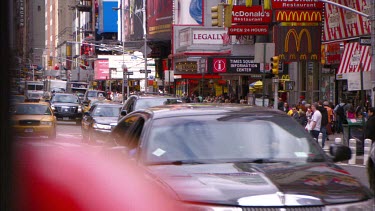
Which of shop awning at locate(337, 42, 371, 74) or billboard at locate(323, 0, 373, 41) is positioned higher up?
billboard at locate(323, 0, 373, 41)

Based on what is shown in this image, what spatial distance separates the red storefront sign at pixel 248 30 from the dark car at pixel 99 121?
49.9 feet

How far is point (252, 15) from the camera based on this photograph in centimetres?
4066

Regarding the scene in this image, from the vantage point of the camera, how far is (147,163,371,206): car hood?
17.9 feet

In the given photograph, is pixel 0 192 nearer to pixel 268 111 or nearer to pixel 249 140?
pixel 249 140

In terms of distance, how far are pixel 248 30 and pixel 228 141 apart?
35.9 m

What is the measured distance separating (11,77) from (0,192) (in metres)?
0.55

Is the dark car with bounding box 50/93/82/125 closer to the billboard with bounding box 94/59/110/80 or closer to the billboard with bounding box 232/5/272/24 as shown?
the billboard with bounding box 232/5/272/24

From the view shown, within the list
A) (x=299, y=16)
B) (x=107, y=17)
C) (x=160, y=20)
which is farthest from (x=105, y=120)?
(x=107, y=17)

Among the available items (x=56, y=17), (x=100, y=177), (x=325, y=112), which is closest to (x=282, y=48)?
(x=325, y=112)

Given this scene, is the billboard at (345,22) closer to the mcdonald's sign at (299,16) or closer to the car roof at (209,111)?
the mcdonald's sign at (299,16)

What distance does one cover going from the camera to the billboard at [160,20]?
7094 centimetres

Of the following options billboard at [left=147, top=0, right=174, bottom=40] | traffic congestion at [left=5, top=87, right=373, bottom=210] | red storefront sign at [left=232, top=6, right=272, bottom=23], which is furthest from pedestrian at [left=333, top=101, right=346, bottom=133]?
billboard at [left=147, top=0, right=174, bottom=40]

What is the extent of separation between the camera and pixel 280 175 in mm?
6000

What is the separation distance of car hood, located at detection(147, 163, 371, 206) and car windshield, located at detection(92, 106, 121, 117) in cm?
2033
